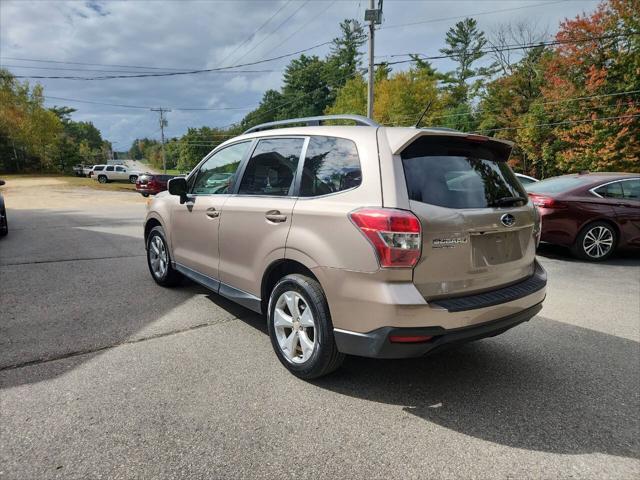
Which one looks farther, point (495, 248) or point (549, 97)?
point (549, 97)

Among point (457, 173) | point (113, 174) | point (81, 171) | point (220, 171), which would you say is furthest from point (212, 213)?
point (81, 171)

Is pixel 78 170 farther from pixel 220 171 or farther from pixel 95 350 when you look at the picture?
pixel 95 350

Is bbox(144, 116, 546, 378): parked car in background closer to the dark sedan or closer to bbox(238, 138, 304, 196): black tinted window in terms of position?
bbox(238, 138, 304, 196): black tinted window

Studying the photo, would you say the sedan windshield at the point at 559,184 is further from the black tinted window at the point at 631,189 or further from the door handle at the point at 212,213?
the door handle at the point at 212,213

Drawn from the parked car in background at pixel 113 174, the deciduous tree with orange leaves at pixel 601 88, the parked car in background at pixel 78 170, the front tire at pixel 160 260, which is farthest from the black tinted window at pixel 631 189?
the parked car in background at pixel 78 170

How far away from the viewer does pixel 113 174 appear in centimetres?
4247

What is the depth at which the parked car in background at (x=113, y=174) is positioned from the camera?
4178cm

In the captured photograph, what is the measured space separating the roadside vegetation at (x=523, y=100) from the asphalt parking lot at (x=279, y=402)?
2735 millimetres

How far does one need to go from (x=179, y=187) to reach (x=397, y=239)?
2.89 metres

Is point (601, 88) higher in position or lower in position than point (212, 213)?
higher

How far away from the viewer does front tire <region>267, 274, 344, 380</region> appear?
2.76 metres

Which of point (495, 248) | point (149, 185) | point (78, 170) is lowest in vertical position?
point (149, 185)

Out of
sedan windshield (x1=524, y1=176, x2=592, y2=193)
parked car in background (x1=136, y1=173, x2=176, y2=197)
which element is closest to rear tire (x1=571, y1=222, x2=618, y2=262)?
sedan windshield (x1=524, y1=176, x2=592, y2=193)

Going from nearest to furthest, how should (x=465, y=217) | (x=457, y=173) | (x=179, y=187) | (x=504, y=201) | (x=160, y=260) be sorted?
(x=465, y=217) < (x=457, y=173) < (x=504, y=201) < (x=179, y=187) < (x=160, y=260)
